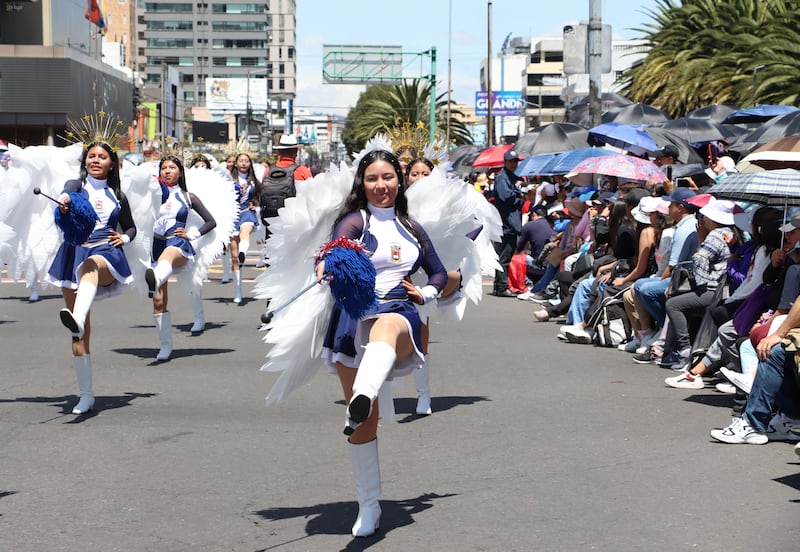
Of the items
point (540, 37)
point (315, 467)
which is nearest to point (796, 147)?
point (315, 467)

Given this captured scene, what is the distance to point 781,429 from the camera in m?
8.67

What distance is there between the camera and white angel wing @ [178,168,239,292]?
1403 cm

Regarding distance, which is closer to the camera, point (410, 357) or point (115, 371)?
point (410, 357)

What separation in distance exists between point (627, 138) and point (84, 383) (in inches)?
435

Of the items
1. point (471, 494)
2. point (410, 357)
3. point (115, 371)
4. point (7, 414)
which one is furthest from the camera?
point (115, 371)

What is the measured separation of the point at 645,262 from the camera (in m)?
13.4

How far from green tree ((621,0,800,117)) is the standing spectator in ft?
30.6

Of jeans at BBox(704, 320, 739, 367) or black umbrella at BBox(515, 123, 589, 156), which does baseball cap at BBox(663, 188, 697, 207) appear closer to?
jeans at BBox(704, 320, 739, 367)

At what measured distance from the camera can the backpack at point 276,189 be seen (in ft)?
51.6

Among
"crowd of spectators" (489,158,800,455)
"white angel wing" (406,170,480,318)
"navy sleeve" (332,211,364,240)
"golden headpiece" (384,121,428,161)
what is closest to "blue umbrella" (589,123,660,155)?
"crowd of spectators" (489,158,800,455)

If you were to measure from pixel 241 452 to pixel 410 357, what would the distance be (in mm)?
2184

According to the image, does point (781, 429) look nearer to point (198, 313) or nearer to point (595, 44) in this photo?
point (198, 313)

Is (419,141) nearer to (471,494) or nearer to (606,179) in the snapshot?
(606,179)

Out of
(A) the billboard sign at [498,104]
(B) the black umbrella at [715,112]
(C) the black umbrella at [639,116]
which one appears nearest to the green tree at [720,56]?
(B) the black umbrella at [715,112]
